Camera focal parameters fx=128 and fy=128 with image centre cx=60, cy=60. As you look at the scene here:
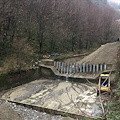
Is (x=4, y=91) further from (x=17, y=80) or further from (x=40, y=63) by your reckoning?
(x=40, y=63)

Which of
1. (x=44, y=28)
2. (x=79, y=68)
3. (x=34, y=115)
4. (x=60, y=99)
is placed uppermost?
(x=44, y=28)

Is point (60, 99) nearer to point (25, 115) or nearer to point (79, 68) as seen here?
point (25, 115)

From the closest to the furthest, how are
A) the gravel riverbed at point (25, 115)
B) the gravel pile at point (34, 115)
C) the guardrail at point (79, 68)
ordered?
the gravel riverbed at point (25, 115), the gravel pile at point (34, 115), the guardrail at point (79, 68)

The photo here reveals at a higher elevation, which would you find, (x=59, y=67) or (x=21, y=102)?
(x=59, y=67)

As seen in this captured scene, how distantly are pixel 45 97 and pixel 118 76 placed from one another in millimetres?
6040

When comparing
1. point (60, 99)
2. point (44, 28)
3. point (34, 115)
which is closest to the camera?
point (34, 115)

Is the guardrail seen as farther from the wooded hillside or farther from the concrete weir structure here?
the wooded hillside

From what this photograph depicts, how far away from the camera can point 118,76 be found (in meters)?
9.83

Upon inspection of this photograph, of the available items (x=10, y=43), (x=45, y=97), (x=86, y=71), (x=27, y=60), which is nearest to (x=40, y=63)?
(x=27, y=60)

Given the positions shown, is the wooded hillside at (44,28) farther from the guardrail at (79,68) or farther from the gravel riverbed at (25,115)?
the gravel riverbed at (25,115)

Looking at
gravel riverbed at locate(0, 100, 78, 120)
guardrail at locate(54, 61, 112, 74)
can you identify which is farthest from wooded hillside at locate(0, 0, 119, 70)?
gravel riverbed at locate(0, 100, 78, 120)

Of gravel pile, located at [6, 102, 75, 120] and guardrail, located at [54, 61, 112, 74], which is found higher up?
guardrail, located at [54, 61, 112, 74]

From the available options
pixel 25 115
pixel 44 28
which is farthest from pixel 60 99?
pixel 44 28

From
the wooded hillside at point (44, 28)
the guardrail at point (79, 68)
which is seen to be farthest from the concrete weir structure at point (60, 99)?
the wooded hillside at point (44, 28)
